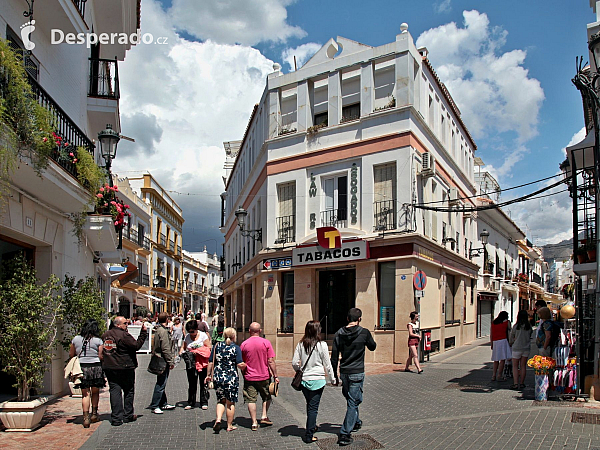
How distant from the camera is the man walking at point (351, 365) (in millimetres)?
7145

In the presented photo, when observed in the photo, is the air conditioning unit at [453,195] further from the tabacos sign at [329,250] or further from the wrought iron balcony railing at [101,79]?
the wrought iron balcony railing at [101,79]

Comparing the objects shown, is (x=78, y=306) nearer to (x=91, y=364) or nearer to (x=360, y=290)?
(x=91, y=364)

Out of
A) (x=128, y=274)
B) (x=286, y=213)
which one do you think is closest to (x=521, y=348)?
(x=286, y=213)

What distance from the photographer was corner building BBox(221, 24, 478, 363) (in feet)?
57.4

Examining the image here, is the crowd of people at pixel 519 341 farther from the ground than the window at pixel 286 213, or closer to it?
closer to it

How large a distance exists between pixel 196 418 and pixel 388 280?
985 centimetres

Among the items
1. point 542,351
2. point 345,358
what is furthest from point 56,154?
point 542,351

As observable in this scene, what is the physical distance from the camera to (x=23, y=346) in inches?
307

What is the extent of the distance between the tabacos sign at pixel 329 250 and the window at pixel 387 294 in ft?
2.83

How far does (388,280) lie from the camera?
17.6 m

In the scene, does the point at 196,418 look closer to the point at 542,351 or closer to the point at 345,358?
the point at 345,358
